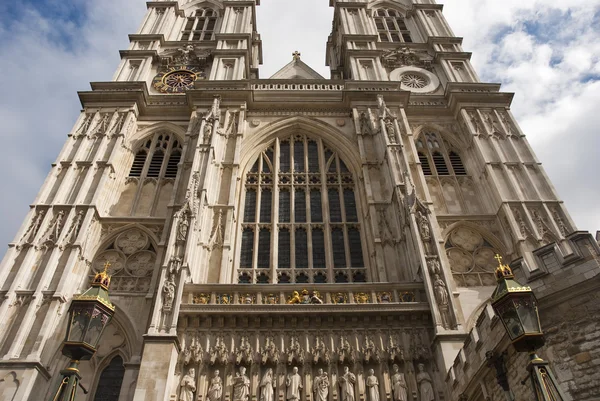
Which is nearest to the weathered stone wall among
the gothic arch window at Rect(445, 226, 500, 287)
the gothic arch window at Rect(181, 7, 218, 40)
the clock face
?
the gothic arch window at Rect(445, 226, 500, 287)

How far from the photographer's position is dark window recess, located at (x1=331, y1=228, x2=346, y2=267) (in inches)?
661

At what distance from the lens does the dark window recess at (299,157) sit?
66.0 feet

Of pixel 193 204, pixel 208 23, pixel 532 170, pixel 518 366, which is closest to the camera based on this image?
pixel 518 366

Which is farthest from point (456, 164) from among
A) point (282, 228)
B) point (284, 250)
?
point (284, 250)

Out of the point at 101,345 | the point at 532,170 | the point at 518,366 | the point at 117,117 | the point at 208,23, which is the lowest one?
the point at 518,366

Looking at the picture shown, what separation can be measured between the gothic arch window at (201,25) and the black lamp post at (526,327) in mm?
24982

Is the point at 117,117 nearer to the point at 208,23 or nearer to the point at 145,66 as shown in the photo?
the point at 145,66

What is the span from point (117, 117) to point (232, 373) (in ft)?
44.0

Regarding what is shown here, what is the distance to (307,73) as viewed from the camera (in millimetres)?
27531

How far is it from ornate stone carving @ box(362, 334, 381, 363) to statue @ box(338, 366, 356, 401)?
63 centimetres

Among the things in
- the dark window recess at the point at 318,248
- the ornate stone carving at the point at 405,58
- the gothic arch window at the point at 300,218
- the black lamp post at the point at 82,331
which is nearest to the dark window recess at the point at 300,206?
the gothic arch window at the point at 300,218

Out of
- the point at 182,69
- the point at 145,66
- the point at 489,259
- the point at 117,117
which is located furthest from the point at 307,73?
the point at 489,259

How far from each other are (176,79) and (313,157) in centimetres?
889

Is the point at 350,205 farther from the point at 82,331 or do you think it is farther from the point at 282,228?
the point at 82,331
